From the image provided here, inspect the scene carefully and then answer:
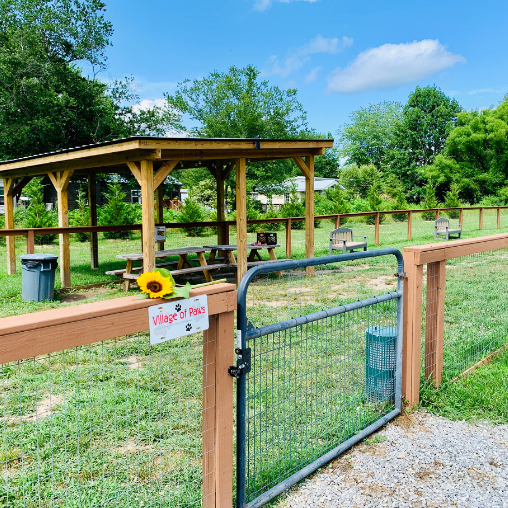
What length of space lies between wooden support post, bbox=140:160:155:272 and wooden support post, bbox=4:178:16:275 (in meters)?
4.68

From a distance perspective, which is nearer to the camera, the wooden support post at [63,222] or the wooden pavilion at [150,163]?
the wooden pavilion at [150,163]

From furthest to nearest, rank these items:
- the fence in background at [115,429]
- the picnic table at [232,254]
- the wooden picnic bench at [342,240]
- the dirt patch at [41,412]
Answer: the wooden picnic bench at [342,240] → the picnic table at [232,254] → the dirt patch at [41,412] → the fence in background at [115,429]

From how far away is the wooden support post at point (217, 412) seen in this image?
2150 mm

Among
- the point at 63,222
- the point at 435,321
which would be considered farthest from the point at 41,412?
the point at 63,222

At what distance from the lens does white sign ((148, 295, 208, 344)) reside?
1.89 metres

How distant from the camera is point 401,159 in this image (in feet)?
171

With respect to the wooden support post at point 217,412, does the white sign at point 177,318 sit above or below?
above

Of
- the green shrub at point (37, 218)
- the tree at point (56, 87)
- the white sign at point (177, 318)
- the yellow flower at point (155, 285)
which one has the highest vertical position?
the tree at point (56, 87)

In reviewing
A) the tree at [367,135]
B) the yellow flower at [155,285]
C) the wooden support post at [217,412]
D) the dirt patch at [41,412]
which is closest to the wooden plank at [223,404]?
the wooden support post at [217,412]

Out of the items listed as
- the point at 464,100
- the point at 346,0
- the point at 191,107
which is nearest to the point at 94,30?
the point at 191,107

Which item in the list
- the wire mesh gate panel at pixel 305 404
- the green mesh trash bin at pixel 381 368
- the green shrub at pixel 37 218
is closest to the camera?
the wire mesh gate panel at pixel 305 404

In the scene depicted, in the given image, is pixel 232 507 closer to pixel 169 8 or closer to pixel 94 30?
pixel 94 30

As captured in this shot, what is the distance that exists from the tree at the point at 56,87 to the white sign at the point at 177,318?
1077 inches

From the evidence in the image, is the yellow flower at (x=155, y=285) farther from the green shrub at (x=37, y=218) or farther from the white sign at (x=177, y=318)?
the green shrub at (x=37, y=218)
